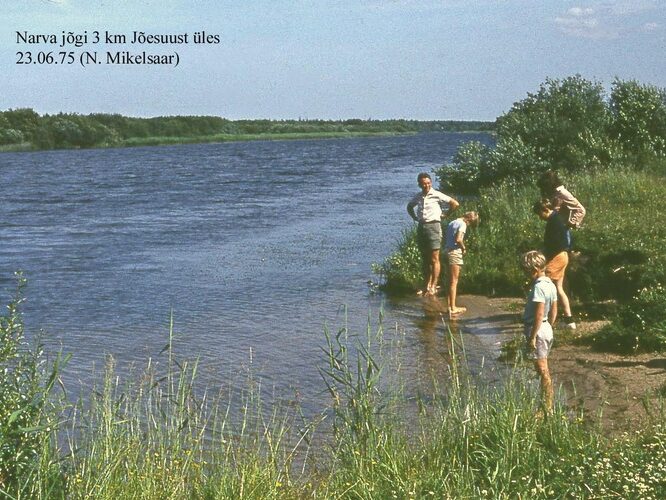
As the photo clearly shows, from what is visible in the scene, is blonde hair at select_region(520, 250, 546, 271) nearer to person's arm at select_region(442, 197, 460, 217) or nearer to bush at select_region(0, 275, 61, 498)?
bush at select_region(0, 275, 61, 498)

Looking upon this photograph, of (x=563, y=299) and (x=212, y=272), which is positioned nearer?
(x=563, y=299)

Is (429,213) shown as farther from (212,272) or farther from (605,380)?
(212,272)

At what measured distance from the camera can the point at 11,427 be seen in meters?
6.25

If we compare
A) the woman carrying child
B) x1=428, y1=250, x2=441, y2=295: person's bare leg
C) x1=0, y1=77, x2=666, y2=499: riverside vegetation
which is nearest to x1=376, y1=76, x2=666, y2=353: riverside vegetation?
x1=428, y1=250, x2=441, y2=295: person's bare leg

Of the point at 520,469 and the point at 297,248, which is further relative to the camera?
the point at 297,248

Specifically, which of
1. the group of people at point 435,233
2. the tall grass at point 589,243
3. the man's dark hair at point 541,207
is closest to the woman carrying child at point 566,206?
the man's dark hair at point 541,207

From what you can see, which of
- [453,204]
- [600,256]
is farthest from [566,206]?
[453,204]

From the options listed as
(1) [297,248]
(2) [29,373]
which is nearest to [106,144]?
(1) [297,248]

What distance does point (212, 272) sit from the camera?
21203mm

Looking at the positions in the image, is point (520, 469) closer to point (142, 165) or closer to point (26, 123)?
point (142, 165)

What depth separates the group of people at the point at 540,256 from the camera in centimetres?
895

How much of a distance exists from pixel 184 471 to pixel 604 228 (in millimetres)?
10645

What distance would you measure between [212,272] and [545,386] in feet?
44.6

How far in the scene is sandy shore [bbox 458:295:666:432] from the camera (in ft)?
27.0
